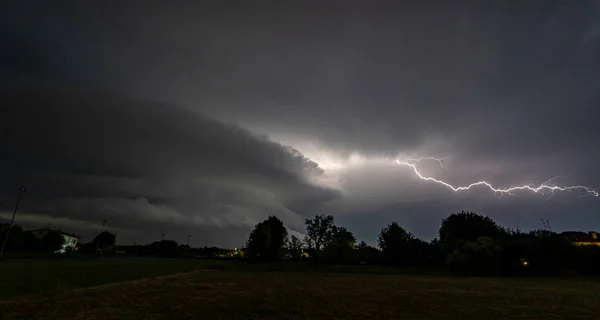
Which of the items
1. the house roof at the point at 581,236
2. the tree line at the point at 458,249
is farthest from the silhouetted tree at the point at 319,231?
the house roof at the point at 581,236

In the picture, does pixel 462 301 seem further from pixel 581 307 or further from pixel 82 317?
pixel 82 317

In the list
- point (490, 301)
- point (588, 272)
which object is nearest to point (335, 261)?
point (588, 272)

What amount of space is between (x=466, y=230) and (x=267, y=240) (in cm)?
5822

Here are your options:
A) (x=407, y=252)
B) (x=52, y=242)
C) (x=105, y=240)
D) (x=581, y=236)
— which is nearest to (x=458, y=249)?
(x=407, y=252)

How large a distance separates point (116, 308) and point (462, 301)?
2146 centimetres

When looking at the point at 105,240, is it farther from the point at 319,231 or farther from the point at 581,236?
the point at 581,236

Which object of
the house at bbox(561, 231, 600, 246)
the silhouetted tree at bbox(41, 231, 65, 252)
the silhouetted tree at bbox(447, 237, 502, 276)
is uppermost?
the house at bbox(561, 231, 600, 246)

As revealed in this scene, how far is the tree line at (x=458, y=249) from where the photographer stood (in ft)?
196

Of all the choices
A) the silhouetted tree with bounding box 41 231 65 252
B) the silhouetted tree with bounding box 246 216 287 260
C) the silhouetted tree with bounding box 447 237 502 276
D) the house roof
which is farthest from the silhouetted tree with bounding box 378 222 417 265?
the silhouetted tree with bounding box 41 231 65 252

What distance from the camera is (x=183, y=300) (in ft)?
63.5

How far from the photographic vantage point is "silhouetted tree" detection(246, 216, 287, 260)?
100519 millimetres

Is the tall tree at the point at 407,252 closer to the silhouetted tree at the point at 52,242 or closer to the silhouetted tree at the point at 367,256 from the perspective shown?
the silhouetted tree at the point at 367,256

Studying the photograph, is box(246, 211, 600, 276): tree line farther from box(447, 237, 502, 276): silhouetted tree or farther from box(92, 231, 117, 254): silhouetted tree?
box(92, 231, 117, 254): silhouetted tree

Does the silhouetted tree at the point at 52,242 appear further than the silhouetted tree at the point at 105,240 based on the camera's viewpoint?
No
